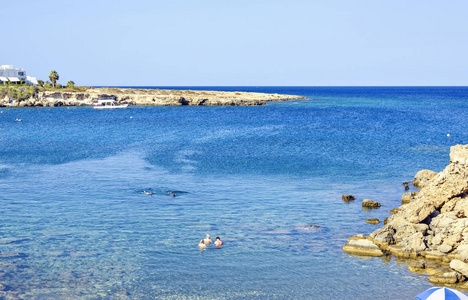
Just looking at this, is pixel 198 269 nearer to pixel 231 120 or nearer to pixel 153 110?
pixel 231 120

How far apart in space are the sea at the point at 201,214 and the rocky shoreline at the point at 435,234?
1.12 meters

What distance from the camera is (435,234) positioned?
32.7 meters

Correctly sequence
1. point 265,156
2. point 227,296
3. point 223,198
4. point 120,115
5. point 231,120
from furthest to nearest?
point 120,115
point 231,120
point 265,156
point 223,198
point 227,296

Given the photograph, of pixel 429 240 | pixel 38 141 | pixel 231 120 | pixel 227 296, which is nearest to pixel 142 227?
pixel 227 296

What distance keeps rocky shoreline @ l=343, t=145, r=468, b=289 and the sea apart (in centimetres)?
112

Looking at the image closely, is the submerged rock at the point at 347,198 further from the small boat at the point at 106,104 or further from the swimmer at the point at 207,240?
the small boat at the point at 106,104

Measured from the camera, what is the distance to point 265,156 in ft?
229

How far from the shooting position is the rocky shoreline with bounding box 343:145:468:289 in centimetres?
2921

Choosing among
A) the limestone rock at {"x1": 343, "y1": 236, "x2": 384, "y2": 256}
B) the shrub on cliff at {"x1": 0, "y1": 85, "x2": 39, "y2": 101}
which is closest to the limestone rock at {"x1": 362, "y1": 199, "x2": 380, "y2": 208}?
the limestone rock at {"x1": 343, "y1": 236, "x2": 384, "y2": 256}

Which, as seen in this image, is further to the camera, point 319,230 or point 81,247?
point 319,230

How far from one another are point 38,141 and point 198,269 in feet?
216

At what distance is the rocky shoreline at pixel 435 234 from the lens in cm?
2921
